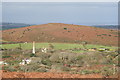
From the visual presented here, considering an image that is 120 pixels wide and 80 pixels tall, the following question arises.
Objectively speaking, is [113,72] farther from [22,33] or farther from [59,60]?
[22,33]

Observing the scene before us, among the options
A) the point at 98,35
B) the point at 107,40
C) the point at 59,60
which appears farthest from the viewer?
the point at 98,35

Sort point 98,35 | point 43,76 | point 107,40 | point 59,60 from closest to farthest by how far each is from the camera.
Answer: point 43,76 < point 59,60 < point 107,40 < point 98,35

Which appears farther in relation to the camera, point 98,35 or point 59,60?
point 98,35

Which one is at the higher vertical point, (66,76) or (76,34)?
(76,34)

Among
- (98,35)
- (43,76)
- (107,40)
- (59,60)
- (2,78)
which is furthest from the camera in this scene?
(98,35)

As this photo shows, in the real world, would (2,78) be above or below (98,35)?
below

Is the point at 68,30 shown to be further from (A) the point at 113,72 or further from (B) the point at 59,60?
(A) the point at 113,72

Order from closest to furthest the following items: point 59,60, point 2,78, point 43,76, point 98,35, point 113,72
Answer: point 2,78 < point 43,76 < point 113,72 < point 59,60 < point 98,35

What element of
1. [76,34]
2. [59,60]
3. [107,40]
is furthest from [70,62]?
[76,34]

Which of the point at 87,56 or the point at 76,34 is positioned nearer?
the point at 87,56

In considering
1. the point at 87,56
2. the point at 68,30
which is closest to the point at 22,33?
the point at 68,30
